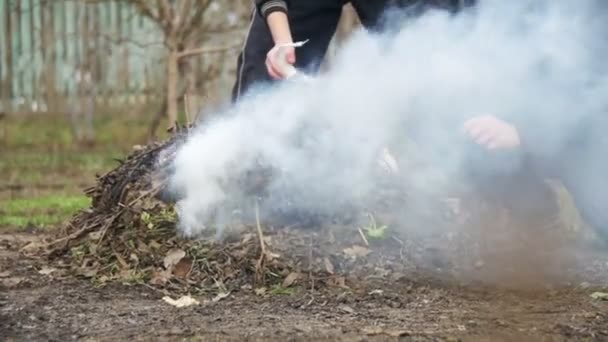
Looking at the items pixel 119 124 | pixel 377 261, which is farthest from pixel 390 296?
pixel 119 124

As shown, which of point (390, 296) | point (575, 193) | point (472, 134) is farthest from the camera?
point (575, 193)

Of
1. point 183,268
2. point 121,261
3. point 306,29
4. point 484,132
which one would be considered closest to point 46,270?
point 121,261

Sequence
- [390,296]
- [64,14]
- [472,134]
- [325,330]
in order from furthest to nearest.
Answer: [64,14] → [390,296] → [472,134] → [325,330]

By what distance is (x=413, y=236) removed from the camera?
4.48 m

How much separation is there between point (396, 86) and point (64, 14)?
20.8 feet

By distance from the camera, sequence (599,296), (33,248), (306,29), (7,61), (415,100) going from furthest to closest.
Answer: (7,61) < (306,29) < (33,248) < (415,100) < (599,296)

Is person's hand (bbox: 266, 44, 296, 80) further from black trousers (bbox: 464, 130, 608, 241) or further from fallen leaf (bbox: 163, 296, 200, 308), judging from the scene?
fallen leaf (bbox: 163, 296, 200, 308)

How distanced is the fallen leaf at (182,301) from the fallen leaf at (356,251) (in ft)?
2.78

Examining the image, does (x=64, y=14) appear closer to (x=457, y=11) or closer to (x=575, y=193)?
(x=457, y=11)

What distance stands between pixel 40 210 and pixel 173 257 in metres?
2.12

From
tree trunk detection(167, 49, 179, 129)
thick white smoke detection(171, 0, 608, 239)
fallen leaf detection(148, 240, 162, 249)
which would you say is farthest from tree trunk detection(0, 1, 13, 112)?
fallen leaf detection(148, 240, 162, 249)

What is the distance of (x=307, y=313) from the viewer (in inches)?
134

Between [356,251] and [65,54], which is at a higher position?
[65,54]

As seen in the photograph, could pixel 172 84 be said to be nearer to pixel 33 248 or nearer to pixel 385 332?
pixel 33 248
